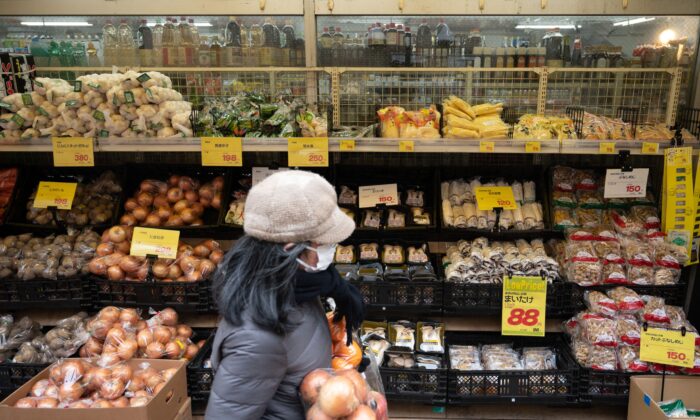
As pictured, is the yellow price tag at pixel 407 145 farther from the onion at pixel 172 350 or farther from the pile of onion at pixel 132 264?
the onion at pixel 172 350

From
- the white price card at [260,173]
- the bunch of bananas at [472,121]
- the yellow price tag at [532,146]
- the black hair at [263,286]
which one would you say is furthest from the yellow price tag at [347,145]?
A: the black hair at [263,286]

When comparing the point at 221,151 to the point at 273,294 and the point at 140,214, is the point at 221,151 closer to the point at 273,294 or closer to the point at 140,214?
the point at 140,214

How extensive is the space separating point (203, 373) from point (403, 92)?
1.90m

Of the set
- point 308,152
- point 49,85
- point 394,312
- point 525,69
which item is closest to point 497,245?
point 394,312

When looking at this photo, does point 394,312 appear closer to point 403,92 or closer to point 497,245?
point 497,245

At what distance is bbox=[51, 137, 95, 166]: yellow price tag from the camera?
8.46ft

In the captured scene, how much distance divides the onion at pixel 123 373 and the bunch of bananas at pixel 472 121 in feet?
6.25

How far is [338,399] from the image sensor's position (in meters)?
1.29

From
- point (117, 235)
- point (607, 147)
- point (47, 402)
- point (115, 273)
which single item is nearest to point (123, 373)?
point (47, 402)

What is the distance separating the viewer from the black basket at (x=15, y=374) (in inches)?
104

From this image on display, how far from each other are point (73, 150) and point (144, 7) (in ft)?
3.14

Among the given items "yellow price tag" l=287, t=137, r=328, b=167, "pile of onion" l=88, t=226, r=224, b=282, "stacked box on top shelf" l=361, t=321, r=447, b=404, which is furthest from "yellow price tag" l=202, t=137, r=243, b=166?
"stacked box on top shelf" l=361, t=321, r=447, b=404

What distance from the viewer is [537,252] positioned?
2.81 meters

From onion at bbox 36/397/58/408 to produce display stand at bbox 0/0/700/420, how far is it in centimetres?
33
